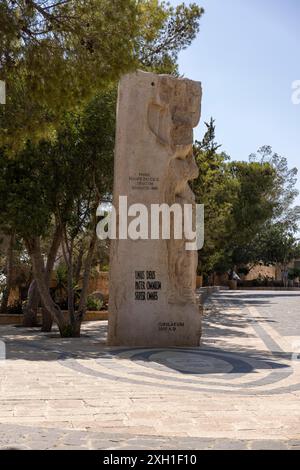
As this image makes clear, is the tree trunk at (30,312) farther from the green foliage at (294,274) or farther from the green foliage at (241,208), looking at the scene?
the green foliage at (294,274)

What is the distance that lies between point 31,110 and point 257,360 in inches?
216

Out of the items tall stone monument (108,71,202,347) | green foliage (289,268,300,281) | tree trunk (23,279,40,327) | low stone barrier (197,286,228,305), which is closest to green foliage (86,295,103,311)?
tree trunk (23,279,40,327)

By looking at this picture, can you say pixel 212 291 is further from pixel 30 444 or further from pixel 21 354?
pixel 30 444

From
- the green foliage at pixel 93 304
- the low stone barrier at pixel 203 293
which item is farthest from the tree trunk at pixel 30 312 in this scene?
the low stone barrier at pixel 203 293

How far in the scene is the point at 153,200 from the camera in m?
11.4

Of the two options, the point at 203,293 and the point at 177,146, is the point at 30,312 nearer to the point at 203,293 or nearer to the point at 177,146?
the point at 177,146

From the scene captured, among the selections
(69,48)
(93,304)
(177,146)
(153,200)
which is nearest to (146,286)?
(153,200)

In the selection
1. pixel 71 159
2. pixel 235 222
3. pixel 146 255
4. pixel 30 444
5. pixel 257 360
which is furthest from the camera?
pixel 235 222

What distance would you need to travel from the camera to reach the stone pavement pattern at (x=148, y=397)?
4.75 metres

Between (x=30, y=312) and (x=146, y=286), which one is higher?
(x=146, y=286)

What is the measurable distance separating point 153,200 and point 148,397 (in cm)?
557

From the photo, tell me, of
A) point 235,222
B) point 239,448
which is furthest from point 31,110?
point 235,222

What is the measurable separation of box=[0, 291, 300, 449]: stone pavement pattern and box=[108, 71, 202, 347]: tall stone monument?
59 centimetres

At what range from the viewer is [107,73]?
647 centimetres
